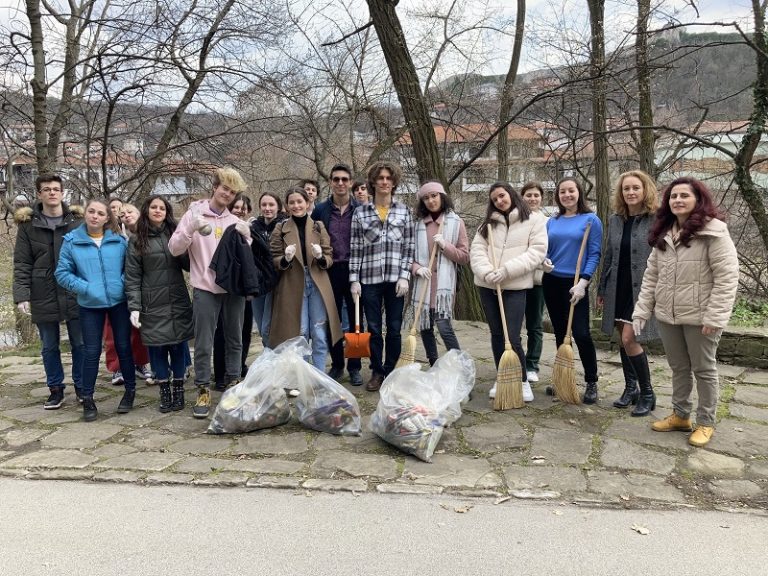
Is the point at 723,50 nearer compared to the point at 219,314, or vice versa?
the point at 219,314

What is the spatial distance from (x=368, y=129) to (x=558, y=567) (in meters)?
9.78

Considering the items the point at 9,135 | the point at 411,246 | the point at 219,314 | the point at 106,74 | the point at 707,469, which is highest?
the point at 106,74

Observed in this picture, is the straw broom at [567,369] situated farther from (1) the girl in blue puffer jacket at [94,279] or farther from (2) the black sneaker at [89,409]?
(2) the black sneaker at [89,409]

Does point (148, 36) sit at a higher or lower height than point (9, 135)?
higher

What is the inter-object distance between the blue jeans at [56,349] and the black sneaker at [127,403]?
374 mm

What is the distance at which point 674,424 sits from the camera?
3910 millimetres

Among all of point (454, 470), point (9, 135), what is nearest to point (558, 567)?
point (454, 470)

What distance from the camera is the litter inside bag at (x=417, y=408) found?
3.55 meters

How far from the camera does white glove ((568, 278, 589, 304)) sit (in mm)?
4273

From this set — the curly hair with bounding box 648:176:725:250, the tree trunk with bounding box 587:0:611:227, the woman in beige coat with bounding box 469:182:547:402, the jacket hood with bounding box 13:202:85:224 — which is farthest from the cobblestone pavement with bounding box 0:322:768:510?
the tree trunk with bounding box 587:0:611:227

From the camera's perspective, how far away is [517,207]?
4.44m

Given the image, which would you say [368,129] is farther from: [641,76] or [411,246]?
[411,246]

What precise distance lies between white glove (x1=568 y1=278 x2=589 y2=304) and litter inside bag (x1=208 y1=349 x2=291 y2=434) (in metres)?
2.21

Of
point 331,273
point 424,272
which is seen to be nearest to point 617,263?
point 424,272
